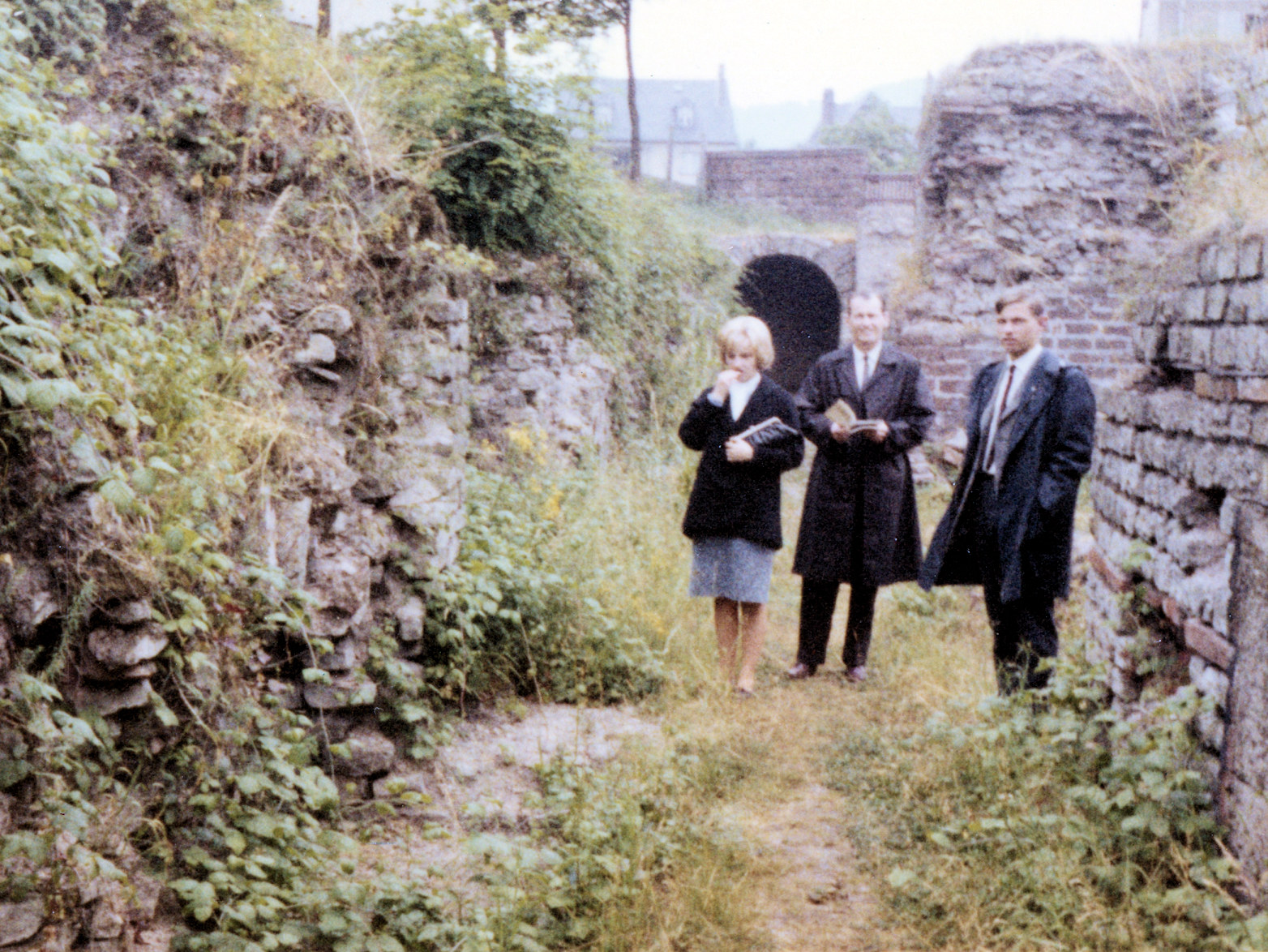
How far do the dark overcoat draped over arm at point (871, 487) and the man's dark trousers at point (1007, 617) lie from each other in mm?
917

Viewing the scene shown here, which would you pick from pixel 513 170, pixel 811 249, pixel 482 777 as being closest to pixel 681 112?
pixel 811 249

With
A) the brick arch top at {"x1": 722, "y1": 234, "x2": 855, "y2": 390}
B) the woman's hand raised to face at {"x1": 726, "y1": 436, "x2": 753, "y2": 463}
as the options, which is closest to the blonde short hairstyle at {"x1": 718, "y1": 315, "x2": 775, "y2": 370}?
the woman's hand raised to face at {"x1": 726, "y1": 436, "x2": 753, "y2": 463}

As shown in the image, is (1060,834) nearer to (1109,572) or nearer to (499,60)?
(1109,572)

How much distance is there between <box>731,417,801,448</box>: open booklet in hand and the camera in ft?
16.7

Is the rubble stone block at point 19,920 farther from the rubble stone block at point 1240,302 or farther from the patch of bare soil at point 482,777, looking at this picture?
the rubble stone block at point 1240,302

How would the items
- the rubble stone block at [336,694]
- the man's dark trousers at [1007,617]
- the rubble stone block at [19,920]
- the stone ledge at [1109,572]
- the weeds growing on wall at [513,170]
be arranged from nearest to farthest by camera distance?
the rubble stone block at [19,920] → the rubble stone block at [336,694] → the stone ledge at [1109,572] → the man's dark trousers at [1007,617] → the weeds growing on wall at [513,170]

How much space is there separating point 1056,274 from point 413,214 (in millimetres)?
6259

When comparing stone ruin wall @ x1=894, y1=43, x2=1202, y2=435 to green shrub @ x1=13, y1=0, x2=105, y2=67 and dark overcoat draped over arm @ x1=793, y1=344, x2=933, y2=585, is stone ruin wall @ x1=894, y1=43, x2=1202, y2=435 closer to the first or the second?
dark overcoat draped over arm @ x1=793, y1=344, x2=933, y2=585

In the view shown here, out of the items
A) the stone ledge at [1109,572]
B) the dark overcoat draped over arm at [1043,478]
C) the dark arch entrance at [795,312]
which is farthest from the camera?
the dark arch entrance at [795,312]

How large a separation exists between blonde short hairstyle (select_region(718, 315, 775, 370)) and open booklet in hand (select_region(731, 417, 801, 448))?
0.35 metres

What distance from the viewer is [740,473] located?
512 cm

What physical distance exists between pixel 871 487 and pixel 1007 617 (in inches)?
48.7

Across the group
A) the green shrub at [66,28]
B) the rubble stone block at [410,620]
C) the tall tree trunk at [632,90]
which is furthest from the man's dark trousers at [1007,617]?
the tall tree trunk at [632,90]

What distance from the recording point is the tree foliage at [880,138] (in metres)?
35.4
